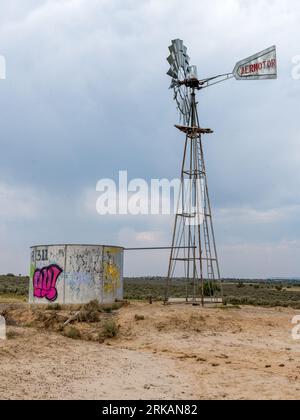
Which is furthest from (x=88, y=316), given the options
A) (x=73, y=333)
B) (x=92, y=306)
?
(x=73, y=333)

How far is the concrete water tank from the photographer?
25.5 meters

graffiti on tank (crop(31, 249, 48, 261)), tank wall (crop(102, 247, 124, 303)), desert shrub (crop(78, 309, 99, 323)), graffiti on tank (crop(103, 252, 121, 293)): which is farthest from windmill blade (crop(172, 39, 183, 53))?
desert shrub (crop(78, 309, 99, 323))

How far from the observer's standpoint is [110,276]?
2659cm

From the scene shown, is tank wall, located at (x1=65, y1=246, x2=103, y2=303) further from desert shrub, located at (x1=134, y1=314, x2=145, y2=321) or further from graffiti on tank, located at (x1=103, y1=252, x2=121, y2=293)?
desert shrub, located at (x1=134, y1=314, x2=145, y2=321)

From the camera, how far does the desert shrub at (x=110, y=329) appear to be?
20.2m

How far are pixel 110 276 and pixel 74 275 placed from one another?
6.36 feet

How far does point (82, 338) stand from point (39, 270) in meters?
7.72

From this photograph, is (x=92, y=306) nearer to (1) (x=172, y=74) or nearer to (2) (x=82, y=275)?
(2) (x=82, y=275)

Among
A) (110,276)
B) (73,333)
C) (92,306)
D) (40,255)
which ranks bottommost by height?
(73,333)

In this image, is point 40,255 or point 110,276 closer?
point 110,276

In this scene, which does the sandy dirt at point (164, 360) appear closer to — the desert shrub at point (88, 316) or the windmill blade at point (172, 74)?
the desert shrub at point (88, 316)

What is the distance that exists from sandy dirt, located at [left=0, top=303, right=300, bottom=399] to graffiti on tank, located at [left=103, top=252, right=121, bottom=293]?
3058mm

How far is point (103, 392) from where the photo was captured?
11453mm
